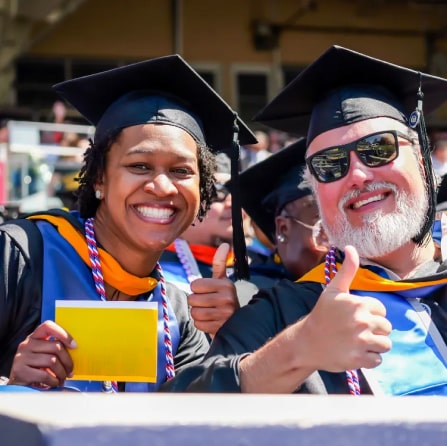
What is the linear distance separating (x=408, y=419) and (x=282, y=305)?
4.83 ft

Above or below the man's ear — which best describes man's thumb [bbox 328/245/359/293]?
below

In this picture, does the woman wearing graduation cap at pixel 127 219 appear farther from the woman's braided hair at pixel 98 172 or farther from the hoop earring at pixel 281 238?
the hoop earring at pixel 281 238

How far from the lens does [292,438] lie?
1005 millimetres

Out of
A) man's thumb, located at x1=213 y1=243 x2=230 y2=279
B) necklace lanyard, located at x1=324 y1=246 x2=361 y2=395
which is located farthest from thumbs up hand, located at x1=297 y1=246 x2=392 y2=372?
man's thumb, located at x1=213 y1=243 x2=230 y2=279

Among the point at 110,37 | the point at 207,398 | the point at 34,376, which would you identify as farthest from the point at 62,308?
the point at 110,37

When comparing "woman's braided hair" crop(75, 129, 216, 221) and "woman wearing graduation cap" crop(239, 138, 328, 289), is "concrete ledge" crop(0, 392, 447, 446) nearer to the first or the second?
"woman's braided hair" crop(75, 129, 216, 221)

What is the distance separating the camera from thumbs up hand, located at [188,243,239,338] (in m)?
2.44

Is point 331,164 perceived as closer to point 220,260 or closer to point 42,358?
point 220,260

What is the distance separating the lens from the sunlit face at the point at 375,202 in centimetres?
262

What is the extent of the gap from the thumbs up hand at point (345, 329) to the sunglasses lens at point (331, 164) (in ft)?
2.70

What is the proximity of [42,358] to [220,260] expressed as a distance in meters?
0.57

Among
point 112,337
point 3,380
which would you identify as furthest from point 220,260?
point 3,380

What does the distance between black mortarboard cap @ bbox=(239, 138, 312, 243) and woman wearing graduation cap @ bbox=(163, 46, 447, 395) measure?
912 millimetres

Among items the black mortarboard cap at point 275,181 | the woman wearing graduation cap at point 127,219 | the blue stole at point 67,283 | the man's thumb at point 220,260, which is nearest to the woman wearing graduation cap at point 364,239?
the man's thumb at point 220,260
